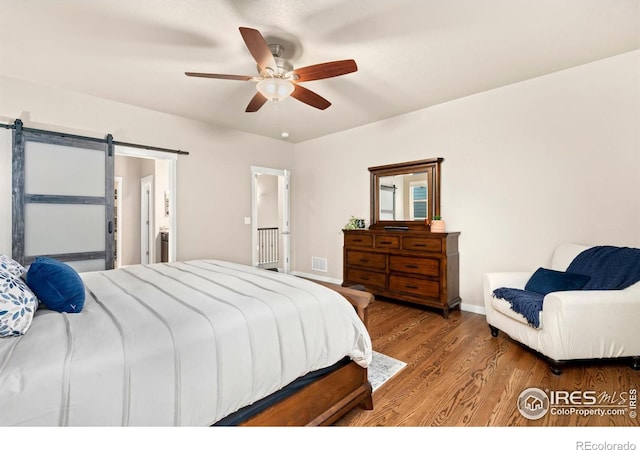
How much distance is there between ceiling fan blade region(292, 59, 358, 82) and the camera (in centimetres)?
213

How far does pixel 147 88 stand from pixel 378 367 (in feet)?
12.3

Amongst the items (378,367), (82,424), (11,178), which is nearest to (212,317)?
(82,424)

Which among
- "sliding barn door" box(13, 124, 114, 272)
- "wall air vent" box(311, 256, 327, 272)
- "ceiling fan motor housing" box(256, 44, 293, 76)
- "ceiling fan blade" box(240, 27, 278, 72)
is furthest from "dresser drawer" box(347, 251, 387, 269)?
"sliding barn door" box(13, 124, 114, 272)

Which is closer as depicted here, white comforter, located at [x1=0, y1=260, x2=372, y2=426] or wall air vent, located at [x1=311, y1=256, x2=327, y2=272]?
white comforter, located at [x1=0, y1=260, x2=372, y2=426]

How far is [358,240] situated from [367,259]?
1.05 ft

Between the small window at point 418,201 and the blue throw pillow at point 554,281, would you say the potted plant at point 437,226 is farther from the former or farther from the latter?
the blue throw pillow at point 554,281

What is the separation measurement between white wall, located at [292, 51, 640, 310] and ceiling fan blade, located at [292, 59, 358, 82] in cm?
217

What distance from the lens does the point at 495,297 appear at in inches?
109

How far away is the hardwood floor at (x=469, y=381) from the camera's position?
1675 mm

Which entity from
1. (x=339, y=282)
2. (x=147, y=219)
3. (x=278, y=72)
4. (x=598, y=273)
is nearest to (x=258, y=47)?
(x=278, y=72)

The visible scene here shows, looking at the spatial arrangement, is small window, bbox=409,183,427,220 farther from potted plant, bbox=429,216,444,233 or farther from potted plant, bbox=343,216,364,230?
potted plant, bbox=343,216,364,230

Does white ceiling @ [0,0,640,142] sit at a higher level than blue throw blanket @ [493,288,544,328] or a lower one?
higher

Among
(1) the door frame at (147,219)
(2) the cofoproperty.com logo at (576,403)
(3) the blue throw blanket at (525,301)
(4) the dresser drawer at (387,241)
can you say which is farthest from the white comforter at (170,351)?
(1) the door frame at (147,219)
